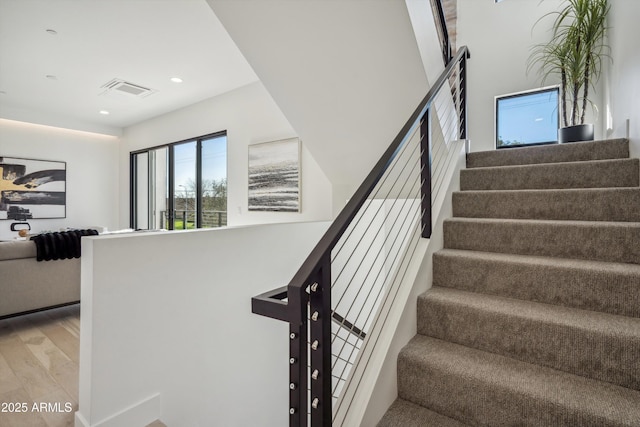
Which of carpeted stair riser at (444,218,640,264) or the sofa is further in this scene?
the sofa

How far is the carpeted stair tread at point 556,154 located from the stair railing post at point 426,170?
1128 mm

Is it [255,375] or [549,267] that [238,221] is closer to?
[255,375]

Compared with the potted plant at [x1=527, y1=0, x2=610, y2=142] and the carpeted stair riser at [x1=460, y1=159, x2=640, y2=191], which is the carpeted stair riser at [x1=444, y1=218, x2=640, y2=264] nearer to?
the carpeted stair riser at [x1=460, y1=159, x2=640, y2=191]

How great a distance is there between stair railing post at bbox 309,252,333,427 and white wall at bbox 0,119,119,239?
7.51 meters

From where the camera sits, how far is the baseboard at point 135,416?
1689 mm

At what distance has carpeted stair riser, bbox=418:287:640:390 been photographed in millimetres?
1164

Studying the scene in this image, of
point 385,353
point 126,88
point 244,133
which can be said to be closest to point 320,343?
point 385,353

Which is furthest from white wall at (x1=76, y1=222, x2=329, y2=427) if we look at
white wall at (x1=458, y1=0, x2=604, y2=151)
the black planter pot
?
white wall at (x1=458, y1=0, x2=604, y2=151)

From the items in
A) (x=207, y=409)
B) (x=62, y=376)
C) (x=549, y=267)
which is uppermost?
(x=549, y=267)

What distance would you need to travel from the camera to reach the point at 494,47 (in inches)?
167

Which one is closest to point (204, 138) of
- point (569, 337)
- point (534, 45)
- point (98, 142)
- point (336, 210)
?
point (336, 210)

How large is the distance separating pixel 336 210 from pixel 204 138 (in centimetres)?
293

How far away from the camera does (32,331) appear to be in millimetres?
3133

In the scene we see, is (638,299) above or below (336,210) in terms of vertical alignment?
below
